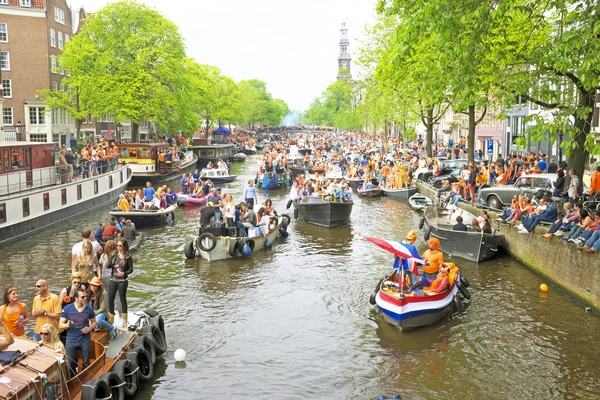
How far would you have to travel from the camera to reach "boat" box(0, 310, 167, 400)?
9.23 meters

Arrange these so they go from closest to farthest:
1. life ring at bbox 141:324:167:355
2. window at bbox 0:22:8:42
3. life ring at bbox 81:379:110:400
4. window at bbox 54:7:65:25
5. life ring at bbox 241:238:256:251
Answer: life ring at bbox 81:379:110:400 → life ring at bbox 141:324:167:355 → life ring at bbox 241:238:256:251 → window at bbox 0:22:8:42 → window at bbox 54:7:65:25

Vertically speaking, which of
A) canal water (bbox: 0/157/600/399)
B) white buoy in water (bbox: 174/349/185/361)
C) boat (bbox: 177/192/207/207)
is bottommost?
canal water (bbox: 0/157/600/399)

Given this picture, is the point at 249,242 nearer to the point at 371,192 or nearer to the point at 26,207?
the point at 26,207

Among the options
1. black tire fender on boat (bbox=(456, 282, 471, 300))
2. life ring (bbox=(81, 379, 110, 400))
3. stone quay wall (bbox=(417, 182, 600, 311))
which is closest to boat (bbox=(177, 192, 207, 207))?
stone quay wall (bbox=(417, 182, 600, 311))

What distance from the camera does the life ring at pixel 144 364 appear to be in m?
12.7

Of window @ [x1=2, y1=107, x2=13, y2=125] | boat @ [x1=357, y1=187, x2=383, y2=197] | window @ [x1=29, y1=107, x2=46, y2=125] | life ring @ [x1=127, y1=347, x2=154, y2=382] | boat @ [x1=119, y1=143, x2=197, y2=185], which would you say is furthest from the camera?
window @ [x1=29, y1=107, x2=46, y2=125]

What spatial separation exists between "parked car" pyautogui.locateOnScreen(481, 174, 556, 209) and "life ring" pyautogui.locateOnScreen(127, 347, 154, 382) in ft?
56.1

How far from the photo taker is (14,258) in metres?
24.6

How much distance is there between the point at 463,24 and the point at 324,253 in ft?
39.9

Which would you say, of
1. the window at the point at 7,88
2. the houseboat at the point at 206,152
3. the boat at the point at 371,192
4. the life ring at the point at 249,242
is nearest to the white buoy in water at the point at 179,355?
the life ring at the point at 249,242

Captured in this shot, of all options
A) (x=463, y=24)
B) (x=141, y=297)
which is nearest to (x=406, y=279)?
(x=463, y=24)

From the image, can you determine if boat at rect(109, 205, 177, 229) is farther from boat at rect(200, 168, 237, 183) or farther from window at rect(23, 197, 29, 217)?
boat at rect(200, 168, 237, 183)

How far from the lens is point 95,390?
34.6ft

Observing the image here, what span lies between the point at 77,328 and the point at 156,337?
129 inches
